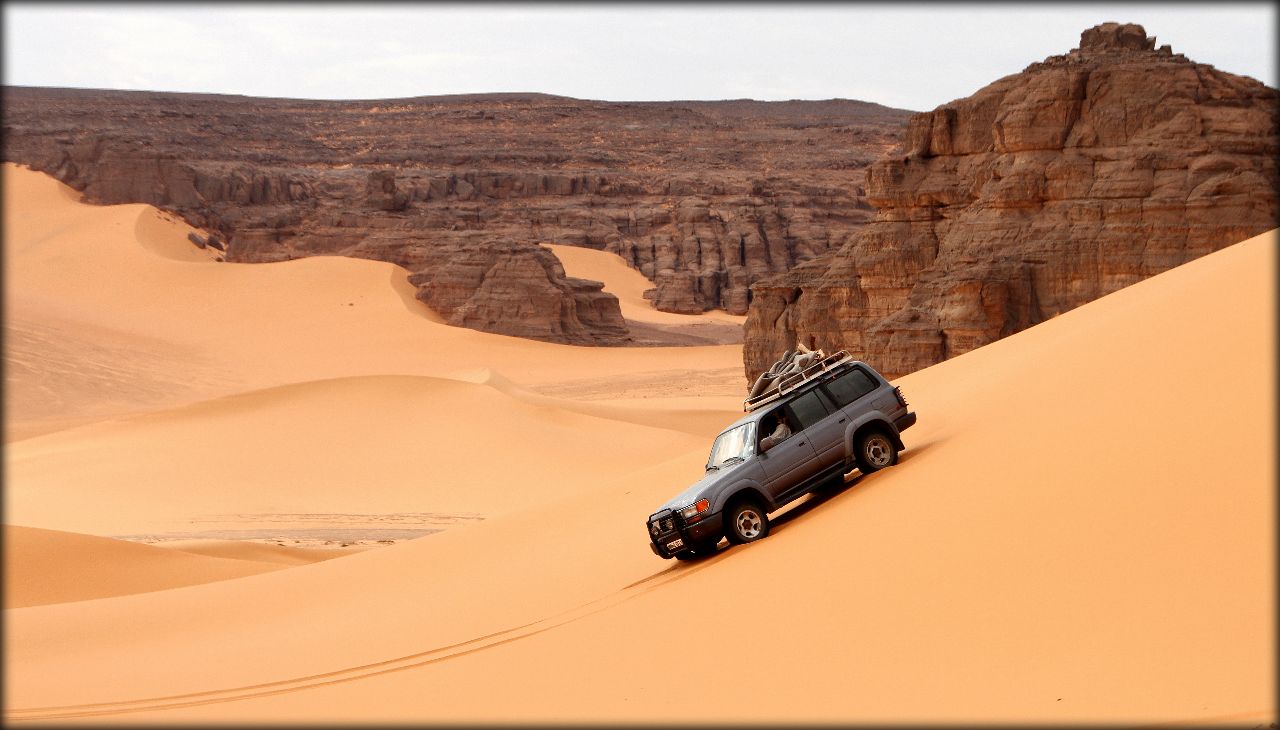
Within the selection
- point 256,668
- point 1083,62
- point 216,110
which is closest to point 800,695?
point 256,668

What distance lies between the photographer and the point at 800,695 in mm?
6758

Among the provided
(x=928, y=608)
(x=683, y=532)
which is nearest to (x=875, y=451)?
(x=683, y=532)

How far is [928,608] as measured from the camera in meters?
7.41

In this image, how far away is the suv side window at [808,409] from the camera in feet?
37.2

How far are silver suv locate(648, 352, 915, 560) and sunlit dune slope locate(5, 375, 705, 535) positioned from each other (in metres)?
13.6

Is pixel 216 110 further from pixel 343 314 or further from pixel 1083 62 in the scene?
pixel 1083 62

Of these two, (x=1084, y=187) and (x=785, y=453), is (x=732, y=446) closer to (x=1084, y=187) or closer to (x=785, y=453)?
(x=785, y=453)

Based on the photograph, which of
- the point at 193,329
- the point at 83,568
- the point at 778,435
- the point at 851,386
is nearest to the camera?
the point at 778,435

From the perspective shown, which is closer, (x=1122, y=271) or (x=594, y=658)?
(x=594, y=658)

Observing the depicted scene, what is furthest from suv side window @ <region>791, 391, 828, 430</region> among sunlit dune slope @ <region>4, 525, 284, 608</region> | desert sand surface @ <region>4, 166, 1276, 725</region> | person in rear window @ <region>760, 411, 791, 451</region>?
sunlit dune slope @ <region>4, 525, 284, 608</region>

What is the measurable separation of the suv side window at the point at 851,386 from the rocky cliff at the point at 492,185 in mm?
50753

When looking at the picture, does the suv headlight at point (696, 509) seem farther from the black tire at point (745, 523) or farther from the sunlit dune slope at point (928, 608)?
the sunlit dune slope at point (928, 608)

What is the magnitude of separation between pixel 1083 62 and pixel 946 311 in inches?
264

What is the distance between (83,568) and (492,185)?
240 ft
